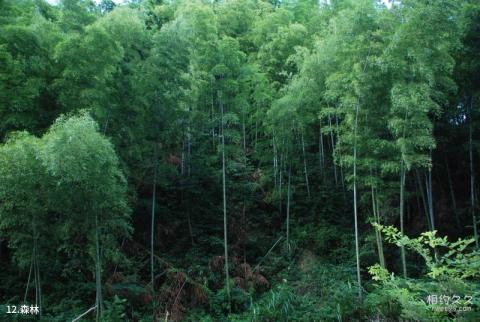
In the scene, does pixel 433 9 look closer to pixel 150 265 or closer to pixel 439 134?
pixel 439 134

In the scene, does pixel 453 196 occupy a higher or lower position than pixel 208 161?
lower

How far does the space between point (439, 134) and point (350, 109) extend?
337 cm

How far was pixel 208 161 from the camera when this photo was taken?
931 cm

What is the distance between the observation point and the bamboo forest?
20.6 feet

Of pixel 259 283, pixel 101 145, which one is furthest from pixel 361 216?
pixel 101 145

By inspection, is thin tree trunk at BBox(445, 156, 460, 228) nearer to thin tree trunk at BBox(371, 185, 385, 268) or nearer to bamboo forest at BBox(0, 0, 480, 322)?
bamboo forest at BBox(0, 0, 480, 322)


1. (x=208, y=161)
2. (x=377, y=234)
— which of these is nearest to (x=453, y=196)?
(x=377, y=234)

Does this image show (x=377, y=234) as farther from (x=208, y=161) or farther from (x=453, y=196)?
(x=208, y=161)

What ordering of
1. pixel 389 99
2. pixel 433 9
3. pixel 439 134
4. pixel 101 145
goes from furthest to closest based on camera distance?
1. pixel 439 134
2. pixel 389 99
3. pixel 433 9
4. pixel 101 145

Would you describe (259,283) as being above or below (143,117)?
below

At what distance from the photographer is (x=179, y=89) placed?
816cm

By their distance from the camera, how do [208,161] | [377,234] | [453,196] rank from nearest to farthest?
1. [377,234]
2. [208,161]
3. [453,196]

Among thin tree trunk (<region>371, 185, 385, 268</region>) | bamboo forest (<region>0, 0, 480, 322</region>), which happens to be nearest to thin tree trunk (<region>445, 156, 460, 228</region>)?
bamboo forest (<region>0, 0, 480, 322</region>)

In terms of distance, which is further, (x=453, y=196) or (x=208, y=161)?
(x=453, y=196)
